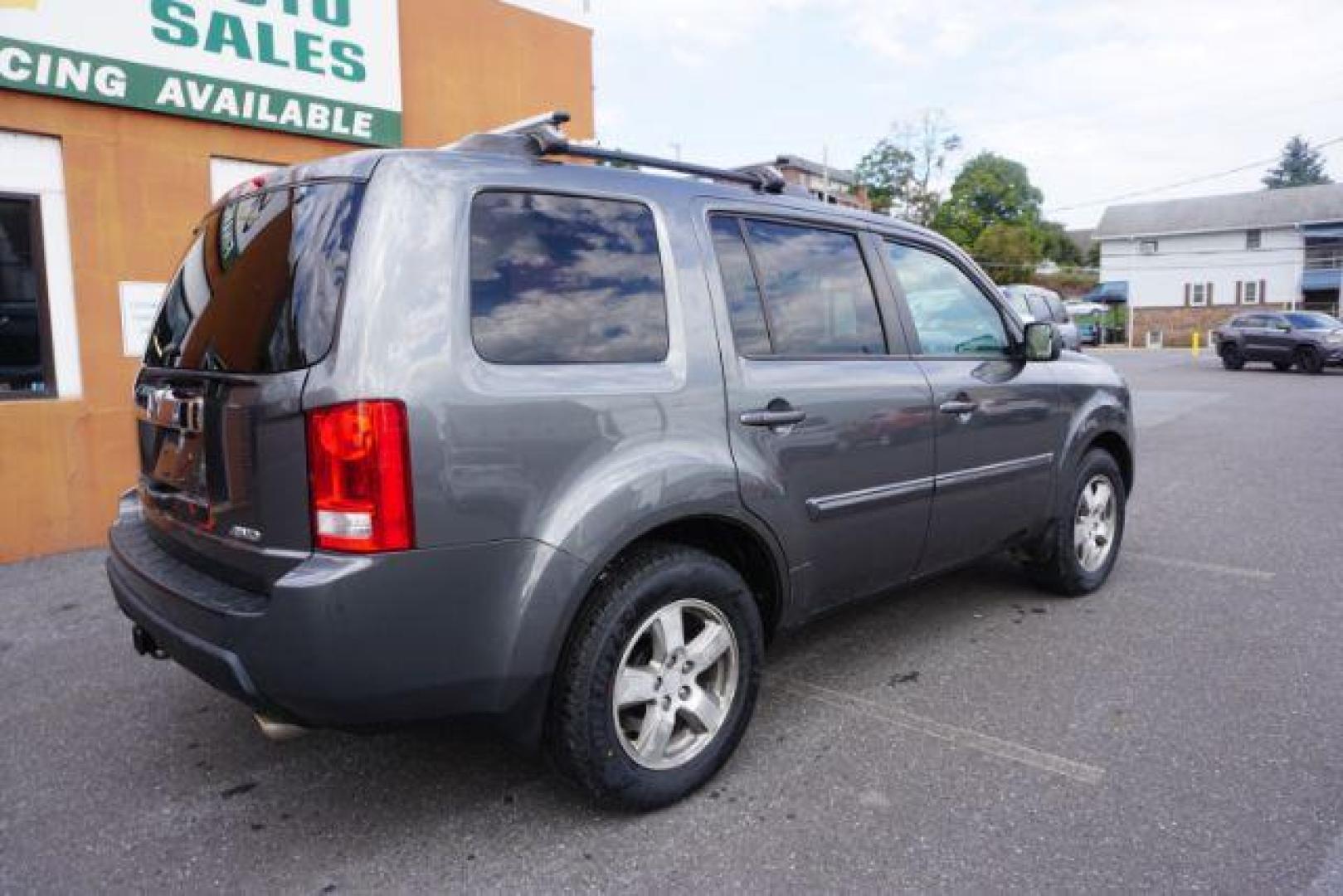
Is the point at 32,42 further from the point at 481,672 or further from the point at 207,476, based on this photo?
the point at 481,672

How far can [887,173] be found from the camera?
2280 inches

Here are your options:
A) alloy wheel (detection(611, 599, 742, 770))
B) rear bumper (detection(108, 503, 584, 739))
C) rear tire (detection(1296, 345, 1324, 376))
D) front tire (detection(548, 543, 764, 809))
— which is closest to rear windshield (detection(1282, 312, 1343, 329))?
rear tire (detection(1296, 345, 1324, 376))

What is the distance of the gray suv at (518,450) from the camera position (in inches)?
82.7

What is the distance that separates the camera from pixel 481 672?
2.23 meters

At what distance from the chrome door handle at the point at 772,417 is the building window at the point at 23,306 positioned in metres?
5.45

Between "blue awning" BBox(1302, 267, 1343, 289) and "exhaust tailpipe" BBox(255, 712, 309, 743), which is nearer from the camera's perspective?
"exhaust tailpipe" BBox(255, 712, 309, 743)

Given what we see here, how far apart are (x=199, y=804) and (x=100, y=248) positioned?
477 cm

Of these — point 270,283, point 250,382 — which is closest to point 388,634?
point 250,382

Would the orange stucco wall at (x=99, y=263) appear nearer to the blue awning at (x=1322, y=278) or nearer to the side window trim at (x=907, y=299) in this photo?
the side window trim at (x=907, y=299)

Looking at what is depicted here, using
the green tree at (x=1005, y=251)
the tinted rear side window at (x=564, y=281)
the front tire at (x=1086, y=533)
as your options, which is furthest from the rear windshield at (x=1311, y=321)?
the green tree at (x=1005, y=251)

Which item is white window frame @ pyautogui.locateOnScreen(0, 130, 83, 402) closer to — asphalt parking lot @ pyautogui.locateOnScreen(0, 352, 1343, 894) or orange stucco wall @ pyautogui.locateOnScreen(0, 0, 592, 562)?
orange stucco wall @ pyautogui.locateOnScreen(0, 0, 592, 562)

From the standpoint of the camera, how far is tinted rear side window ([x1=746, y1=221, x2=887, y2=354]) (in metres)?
3.04

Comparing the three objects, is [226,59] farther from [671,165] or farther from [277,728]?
[277,728]

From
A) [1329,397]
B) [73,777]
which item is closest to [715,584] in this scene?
[73,777]
